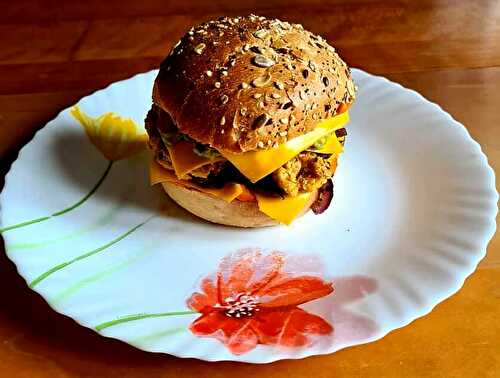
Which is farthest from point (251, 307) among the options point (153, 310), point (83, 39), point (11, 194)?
point (83, 39)

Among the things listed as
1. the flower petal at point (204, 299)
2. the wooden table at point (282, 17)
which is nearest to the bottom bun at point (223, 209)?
the flower petal at point (204, 299)

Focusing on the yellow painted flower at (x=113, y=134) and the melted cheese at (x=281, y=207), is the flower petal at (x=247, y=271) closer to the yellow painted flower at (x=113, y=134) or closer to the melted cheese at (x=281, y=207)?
the melted cheese at (x=281, y=207)

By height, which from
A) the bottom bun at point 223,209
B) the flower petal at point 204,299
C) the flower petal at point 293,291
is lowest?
the flower petal at point 293,291

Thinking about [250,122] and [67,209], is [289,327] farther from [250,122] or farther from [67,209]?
A: [67,209]

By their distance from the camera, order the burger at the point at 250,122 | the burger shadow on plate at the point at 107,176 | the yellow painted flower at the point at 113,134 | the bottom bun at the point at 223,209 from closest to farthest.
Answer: the burger at the point at 250,122, the bottom bun at the point at 223,209, the burger shadow on plate at the point at 107,176, the yellow painted flower at the point at 113,134

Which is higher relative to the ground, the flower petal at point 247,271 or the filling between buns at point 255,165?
the filling between buns at point 255,165

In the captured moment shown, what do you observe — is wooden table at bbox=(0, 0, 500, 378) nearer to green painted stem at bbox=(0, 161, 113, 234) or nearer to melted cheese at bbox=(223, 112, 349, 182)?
green painted stem at bbox=(0, 161, 113, 234)

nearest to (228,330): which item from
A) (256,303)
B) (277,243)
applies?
(256,303)
